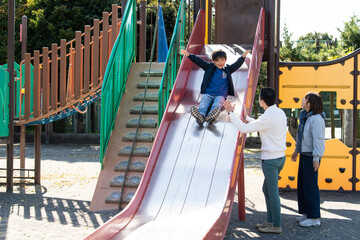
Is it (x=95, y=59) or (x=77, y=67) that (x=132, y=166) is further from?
(x=77, y=67)

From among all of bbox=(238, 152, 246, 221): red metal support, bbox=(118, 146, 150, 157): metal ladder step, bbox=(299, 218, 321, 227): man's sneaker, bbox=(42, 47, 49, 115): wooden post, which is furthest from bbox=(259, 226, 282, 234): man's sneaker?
bbox=(42, 47, 49, 115): wooden post

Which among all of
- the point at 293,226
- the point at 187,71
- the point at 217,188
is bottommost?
the point at 293,226

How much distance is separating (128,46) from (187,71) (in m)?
1.53

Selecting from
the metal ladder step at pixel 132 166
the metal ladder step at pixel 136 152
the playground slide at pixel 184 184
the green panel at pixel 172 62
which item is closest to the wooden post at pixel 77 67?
the green panel at pixel 172 62

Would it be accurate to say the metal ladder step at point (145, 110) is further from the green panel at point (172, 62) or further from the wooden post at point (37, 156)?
the wooden post at point (37, 156)

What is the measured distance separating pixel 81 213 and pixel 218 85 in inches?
111

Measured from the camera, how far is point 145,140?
8141 millimetres

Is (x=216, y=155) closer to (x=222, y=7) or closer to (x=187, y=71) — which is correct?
(x=187, y=71)

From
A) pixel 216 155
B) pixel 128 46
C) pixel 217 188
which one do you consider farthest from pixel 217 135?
pixel 128 46

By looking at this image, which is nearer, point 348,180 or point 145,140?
point 145,140

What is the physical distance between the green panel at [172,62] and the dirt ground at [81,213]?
204 centimetres

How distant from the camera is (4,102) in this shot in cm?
945

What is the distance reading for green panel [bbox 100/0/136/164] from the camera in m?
7.69

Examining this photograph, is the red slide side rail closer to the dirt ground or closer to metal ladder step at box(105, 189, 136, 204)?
the dirt ground
